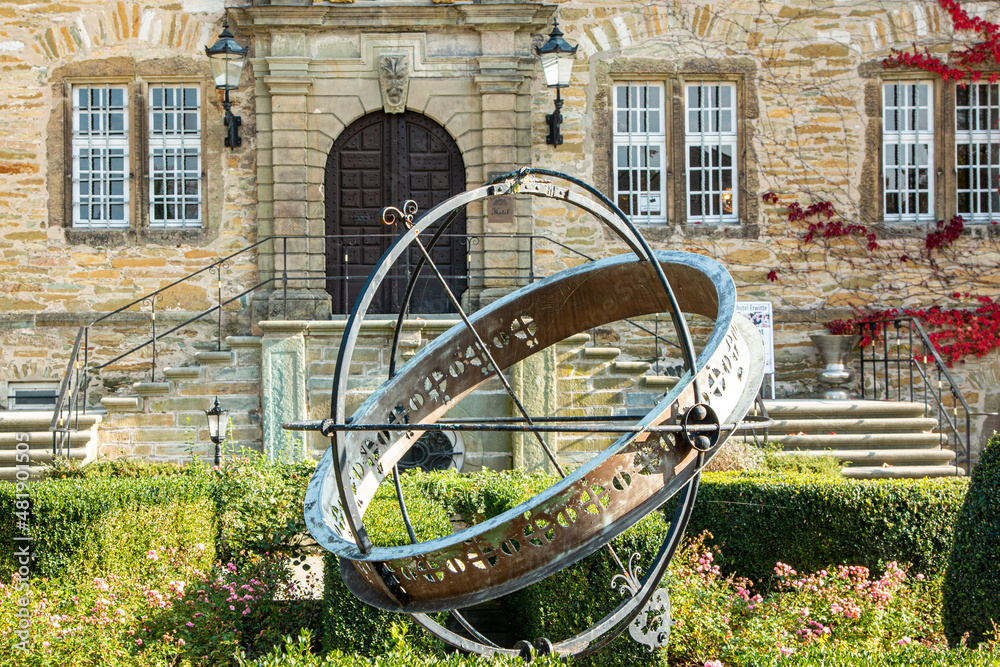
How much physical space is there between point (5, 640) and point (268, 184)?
7.59m

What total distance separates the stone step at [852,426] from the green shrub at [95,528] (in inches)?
242

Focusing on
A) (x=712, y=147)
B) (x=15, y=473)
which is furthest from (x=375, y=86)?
(x=15, y=473)

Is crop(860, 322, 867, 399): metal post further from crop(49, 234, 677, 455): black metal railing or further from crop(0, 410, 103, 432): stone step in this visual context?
crop(0, 410, 103, 432): stone step

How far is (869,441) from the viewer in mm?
10297

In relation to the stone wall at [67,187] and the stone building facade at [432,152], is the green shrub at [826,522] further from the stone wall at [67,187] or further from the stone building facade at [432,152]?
the stone wall at [67,187]

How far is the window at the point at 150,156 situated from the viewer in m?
12.2

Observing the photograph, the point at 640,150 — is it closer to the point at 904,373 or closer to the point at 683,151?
the point at 683,151

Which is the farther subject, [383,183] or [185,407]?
[383,183]

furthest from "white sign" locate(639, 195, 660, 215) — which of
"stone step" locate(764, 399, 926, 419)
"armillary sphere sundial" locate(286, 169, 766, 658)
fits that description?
"armillary sphere sundial" locate(286, 169, 766, 658)

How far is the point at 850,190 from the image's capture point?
493 inches

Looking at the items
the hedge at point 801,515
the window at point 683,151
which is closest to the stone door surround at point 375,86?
the window at point 683,151

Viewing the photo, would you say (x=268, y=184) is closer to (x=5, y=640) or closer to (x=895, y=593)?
(x=5, y=640)

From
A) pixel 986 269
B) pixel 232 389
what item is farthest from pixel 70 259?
pixel 986 269

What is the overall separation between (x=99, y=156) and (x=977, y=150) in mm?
11117
